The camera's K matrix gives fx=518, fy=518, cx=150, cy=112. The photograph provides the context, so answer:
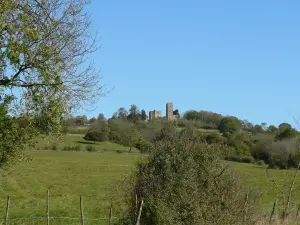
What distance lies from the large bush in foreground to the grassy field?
4.30 feet

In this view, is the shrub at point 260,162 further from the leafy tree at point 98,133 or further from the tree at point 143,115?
the leafy tree at point 98,133

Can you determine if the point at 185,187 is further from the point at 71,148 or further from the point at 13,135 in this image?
the point at 71,148

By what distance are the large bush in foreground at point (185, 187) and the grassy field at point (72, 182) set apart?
1311mm

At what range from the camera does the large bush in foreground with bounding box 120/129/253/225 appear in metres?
16.2

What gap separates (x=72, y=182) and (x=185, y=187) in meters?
44.4

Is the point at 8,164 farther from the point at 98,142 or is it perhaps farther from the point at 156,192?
the point at 98,142

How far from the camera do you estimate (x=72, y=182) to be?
59250 millimetres

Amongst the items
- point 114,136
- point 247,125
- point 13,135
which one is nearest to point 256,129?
point 247,125

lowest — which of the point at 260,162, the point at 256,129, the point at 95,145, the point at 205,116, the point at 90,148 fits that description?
the point at 260,162

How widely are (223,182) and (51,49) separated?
23.3 ft

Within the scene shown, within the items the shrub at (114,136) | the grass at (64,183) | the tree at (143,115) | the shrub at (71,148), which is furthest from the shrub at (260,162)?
the tree at (143,115)

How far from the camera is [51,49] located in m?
16.4

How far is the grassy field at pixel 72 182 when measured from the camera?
3519cm

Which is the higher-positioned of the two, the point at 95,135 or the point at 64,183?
the point at 95,135
